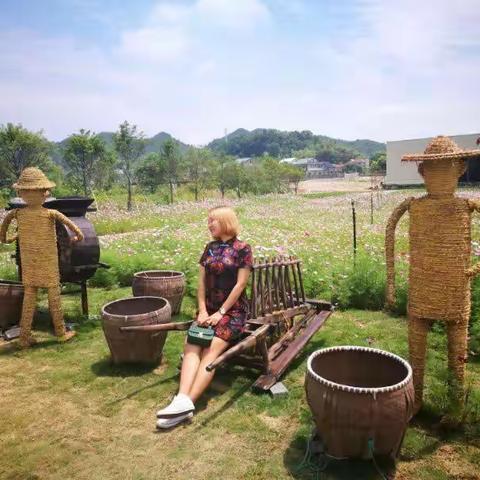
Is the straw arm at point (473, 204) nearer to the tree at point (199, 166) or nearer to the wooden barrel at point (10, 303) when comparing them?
the wooden barrel at point (10, 303)

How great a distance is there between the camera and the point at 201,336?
418 centimetres

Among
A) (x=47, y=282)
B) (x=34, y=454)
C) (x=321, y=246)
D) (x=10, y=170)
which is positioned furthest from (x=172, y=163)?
(x=34, y=454)

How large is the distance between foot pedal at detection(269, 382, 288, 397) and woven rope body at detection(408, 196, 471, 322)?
57.4 inches

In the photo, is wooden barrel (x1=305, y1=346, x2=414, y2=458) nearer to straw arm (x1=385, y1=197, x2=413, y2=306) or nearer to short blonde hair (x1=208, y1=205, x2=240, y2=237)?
straw arm (x1=385, y1=197, x2=413, y2=306)

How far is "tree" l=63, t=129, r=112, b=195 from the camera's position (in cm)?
3028

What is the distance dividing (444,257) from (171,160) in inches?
1338

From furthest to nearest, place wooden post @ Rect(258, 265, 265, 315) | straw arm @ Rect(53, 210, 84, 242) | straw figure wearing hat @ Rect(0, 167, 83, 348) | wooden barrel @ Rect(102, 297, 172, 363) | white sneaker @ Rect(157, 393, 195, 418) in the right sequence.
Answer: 1. straw arm @ Rect(53, 210, 84, 242)
2. straw figure wearing hat @ Rect(0, 167, 83, 348)
3. wooden post @ Rect(258, 265, 265, 315)
4. wooden barrel @ Rect(102, 297, 172, 363)
5. white sneaker @ Rect(157, 393, 195, 418)

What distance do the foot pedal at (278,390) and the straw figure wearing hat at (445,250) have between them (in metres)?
1.41

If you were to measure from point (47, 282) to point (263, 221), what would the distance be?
A: 1147cm

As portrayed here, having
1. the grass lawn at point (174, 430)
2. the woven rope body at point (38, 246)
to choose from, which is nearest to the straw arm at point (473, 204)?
the grass lawn at point (174, 430)

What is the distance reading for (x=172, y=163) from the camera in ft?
118

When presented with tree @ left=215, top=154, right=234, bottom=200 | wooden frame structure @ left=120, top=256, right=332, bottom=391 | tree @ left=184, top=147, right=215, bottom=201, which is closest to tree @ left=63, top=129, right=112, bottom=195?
tree @ left=184, top=147, right=215, bottom=201

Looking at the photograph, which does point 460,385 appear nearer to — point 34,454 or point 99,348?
point 34,454

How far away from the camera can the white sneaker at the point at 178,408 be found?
372 centimetres
